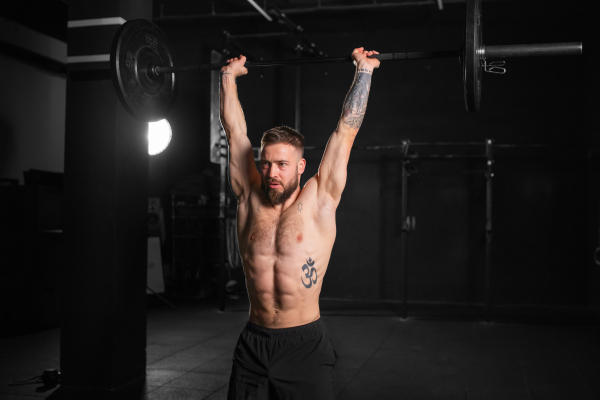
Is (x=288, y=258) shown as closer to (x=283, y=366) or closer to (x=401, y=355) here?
(x=283, y=366)

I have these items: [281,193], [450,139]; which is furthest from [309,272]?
[450,139]

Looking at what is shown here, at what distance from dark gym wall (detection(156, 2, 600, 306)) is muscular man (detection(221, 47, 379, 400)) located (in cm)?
409

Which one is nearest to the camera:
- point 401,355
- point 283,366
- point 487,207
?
point 283,366

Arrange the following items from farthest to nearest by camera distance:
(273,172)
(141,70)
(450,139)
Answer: (450,139), (141,70), (273,172)

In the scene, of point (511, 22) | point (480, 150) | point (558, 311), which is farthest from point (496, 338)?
point (511, 22)

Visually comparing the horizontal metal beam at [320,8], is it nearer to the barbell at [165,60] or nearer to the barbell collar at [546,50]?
the barbell at [165,60]

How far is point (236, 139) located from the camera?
2338 millimetres

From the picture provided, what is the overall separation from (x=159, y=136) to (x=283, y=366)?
15.9ft

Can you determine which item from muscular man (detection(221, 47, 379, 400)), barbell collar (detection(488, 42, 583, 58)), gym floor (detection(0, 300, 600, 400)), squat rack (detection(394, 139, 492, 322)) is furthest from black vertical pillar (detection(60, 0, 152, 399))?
squat rack (detection(394, 139, 492, 322))

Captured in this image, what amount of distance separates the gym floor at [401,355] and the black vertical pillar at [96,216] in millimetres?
310

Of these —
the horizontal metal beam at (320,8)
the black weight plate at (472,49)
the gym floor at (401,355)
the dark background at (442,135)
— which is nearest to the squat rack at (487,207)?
the gym floor at (401,355)

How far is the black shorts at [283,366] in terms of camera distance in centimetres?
196

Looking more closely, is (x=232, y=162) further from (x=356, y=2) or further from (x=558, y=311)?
(x=558, y=311)

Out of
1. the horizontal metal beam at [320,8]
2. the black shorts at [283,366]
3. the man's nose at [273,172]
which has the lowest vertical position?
the black shorts at [283,366]
